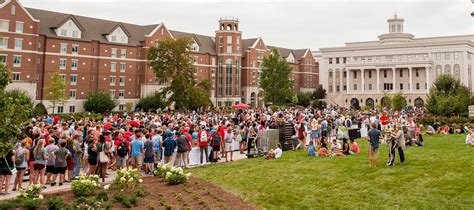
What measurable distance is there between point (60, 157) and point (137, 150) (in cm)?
303

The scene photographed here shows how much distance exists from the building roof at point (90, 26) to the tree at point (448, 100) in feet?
155

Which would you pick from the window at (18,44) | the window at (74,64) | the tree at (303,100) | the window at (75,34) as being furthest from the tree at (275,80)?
the window at (18,44)

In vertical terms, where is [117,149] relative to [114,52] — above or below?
below

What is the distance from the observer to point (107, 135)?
1477 centimetres

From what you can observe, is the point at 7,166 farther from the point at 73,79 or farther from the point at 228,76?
the point at 228,76

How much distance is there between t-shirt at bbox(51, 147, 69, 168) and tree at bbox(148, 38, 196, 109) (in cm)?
4130

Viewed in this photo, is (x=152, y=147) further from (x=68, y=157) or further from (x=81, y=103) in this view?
(x=81, y=103)

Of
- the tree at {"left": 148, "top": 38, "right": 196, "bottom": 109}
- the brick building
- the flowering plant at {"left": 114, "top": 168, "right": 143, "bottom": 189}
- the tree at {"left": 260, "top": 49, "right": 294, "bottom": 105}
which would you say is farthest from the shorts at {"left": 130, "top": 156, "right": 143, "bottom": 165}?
the tree at {"left": 260, "top": 49, "right": 294, "bottom": 105}

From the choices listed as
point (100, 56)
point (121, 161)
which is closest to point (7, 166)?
point (121, 161)

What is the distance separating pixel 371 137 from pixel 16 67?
48940 mm

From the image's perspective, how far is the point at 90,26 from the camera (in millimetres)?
58875

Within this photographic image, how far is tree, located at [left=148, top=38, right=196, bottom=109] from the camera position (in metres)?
54.4

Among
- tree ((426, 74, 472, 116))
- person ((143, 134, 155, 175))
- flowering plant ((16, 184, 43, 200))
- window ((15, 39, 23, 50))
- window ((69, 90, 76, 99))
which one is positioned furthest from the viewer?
window ((69, 90, 76, 99))

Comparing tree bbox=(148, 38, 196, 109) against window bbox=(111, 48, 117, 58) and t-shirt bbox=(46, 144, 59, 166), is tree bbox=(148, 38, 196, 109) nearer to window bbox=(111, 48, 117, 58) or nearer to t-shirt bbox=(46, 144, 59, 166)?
window bbox=(111, 48, 117, 58)
